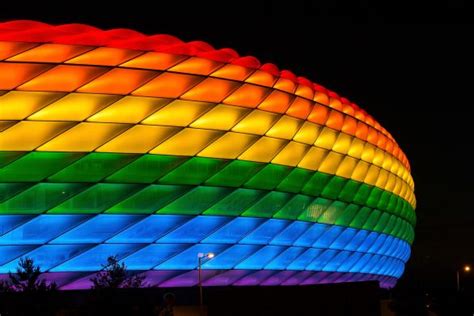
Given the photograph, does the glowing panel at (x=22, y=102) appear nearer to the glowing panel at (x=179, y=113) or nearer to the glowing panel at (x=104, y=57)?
the glowing panel at (x=104, y=57)

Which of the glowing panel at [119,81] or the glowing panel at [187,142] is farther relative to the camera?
the glowing panel at [187,142]

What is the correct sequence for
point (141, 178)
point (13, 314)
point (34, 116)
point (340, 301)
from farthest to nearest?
point (340, 301)
point (141, 178)
point (34, 116)
point (13, 314)

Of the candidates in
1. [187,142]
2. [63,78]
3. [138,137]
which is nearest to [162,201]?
[187,142]

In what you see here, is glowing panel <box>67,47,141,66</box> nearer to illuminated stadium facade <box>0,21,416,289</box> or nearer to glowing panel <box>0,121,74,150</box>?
illuminated stadium facade <box>0,21,416,289</box>

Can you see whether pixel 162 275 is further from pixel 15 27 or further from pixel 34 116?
pixel 15 27

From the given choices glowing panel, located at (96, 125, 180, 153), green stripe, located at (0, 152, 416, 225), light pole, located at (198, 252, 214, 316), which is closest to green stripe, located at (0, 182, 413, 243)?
green stripe, located at (0, 152, 416, 225)

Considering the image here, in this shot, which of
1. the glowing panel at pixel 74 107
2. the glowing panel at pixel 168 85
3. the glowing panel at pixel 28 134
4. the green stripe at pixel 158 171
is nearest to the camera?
the glowing panel at pixel 28 134

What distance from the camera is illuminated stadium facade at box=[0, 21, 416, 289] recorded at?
27.7m

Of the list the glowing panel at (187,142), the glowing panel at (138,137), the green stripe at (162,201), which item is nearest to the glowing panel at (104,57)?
the glowing panel at (138,137)

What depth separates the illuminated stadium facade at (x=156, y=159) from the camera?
27672 millimetres

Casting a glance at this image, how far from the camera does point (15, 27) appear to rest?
29.4 metres

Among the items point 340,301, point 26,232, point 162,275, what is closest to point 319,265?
point 340,301

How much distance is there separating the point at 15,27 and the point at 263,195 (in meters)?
11.3

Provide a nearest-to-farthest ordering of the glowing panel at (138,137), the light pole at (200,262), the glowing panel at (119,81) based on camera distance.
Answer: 1. the glowing panel at (119,81)
2. the glowing panel at (138,137)
3. the light pole at (200,262)
